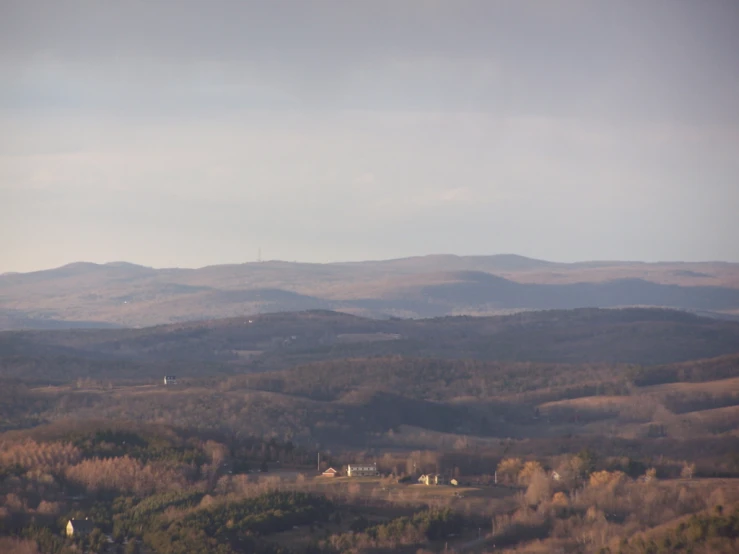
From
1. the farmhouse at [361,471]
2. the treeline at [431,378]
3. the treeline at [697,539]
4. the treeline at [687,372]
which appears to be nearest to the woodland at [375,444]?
the treeline at [697,539]

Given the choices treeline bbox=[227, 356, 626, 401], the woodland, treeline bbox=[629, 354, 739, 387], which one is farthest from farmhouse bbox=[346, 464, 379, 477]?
treeline bbox=[629, 354, 739, 387]

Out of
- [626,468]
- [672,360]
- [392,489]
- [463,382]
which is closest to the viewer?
[392,489]

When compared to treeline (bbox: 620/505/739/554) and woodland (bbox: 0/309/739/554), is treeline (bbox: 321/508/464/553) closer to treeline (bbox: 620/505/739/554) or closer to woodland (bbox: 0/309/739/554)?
woodland (bbox: 0/309/739/554)

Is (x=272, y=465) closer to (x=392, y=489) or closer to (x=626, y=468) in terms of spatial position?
(x=392, y=489)

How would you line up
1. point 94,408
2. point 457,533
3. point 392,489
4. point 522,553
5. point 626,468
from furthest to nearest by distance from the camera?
point 94,408 < point 626,468 < point 392,489 < point 457,533 < point 522,553

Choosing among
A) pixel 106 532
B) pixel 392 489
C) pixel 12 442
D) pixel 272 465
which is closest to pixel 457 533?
pixel 392 489

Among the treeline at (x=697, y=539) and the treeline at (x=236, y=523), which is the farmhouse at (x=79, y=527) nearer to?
the treeline at (x=236, y=523)

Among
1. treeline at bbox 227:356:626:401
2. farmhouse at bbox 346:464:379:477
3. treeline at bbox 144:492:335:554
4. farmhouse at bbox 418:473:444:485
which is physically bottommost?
treeline at bbox 227:356:626:401

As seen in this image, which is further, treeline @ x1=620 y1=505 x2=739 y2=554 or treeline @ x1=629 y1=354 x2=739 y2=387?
treeline @ x1=629 y1=354 x2=739 y2=387
